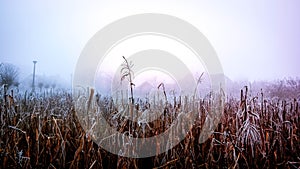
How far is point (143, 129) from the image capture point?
83.4 inches

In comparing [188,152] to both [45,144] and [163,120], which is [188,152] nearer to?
[163,120]

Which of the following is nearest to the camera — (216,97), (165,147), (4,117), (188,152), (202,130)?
(188,152)

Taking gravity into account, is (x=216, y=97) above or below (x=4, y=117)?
above

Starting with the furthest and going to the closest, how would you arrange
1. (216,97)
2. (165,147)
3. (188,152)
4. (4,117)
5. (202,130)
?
(216,97) < (4,117) < (202,130) < (165,147) < (188,152)

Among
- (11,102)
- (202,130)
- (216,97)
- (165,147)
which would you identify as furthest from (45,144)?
(216,97)

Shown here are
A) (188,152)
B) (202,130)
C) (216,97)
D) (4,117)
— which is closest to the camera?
(188,152)

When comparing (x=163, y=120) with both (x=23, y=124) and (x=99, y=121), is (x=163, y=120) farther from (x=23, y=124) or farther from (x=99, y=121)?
(x=23, y=124)

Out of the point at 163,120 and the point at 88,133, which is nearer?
the point at 88,133

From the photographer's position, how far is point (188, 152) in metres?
1.95

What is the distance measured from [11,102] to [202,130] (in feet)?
5.47

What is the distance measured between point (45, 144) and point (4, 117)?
2.10 feet

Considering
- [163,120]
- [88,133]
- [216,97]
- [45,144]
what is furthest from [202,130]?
[45,144]

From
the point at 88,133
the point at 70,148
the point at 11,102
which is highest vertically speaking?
the point at 11,102

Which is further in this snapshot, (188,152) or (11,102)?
(11,102)
